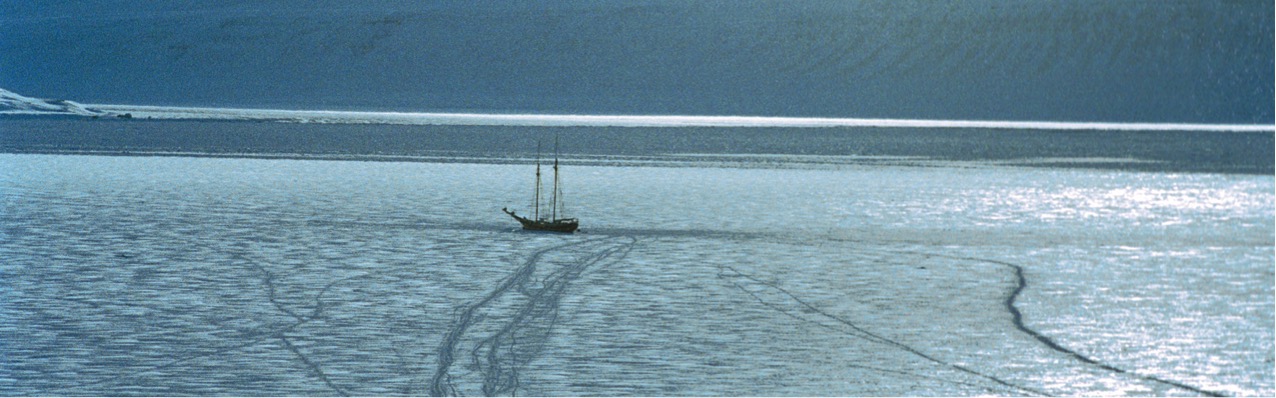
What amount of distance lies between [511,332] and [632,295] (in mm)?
1271

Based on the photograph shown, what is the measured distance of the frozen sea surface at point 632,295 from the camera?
5855mm

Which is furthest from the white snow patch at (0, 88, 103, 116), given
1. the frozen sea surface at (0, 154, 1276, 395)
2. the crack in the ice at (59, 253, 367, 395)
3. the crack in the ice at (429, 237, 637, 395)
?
the crack in the ice at (59, 253, 367, 395)

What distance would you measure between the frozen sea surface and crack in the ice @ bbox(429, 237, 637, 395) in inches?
0.8

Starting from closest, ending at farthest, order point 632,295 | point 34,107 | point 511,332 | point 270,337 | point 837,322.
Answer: point 270,337 < point 511,332 < point 837,322 < point 632,295 < point 34,107

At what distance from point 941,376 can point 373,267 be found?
4.00 meters

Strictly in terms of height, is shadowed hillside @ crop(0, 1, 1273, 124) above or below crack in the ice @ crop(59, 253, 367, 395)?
above

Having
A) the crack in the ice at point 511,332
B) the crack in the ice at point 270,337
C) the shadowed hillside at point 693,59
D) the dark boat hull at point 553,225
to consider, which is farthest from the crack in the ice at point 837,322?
the shadowed hillside at point 693,59

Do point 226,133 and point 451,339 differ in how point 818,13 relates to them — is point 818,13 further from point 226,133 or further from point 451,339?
point 451,339

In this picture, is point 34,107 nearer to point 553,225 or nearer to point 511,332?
point 553,225

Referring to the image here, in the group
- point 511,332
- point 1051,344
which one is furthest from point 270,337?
point 1051,344

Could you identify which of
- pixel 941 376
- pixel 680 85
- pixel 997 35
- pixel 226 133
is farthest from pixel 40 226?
pixel 997 35

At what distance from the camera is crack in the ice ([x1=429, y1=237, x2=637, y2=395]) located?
570 cm

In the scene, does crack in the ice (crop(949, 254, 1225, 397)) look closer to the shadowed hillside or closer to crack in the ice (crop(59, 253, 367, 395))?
crack in the ice (crop(59, 253, 367, 395))

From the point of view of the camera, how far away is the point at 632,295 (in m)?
7.89
